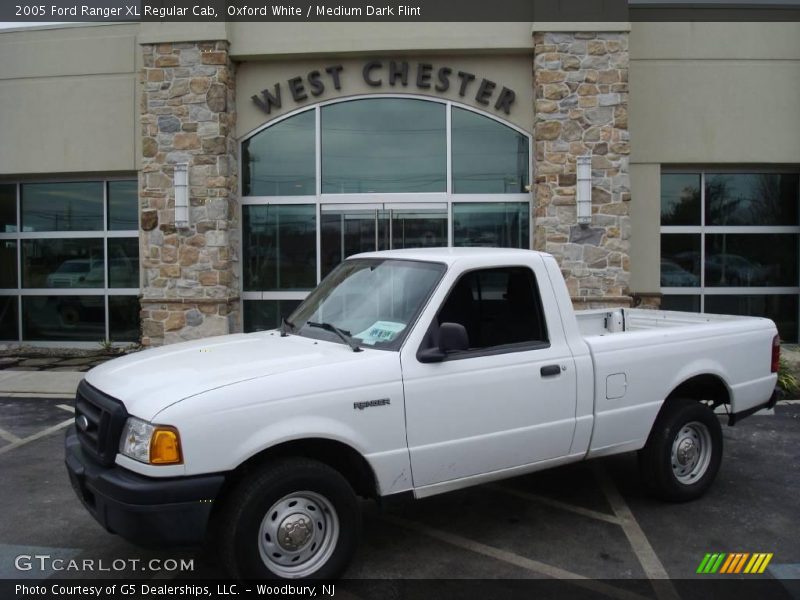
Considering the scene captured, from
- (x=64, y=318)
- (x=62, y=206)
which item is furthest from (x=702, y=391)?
(x=62, y=206)

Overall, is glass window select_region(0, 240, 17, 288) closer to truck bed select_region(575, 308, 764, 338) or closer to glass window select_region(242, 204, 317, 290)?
glass window select_region(242, 204, 317, 290)

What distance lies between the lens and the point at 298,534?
370 centimetres

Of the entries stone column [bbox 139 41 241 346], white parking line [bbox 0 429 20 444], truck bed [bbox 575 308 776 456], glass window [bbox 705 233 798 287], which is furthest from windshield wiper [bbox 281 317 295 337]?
glass window [bbox 705 233 798 287]

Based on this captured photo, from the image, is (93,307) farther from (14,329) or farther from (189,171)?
(189,171)

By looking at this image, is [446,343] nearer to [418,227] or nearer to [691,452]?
[691,452]

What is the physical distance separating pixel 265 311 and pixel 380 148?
3377mm

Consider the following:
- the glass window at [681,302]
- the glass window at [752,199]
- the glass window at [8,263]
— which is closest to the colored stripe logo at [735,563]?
the glass window at [681,302]

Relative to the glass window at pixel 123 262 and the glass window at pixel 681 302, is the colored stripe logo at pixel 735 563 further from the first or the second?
the glass window at pixel 123 262

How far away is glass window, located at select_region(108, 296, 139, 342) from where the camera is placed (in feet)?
42.9

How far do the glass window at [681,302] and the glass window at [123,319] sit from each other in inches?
374

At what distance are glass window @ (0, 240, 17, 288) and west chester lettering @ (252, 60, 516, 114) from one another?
19.2 ft

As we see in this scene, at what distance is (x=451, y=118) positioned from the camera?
11.7m

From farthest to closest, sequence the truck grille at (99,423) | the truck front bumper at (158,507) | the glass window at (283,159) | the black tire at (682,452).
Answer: the glass window at (283,159)
the black tire at (682,452)
the truck grille at (99,423)
the truck front bumper at (158,507)

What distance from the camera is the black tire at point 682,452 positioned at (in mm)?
5086
